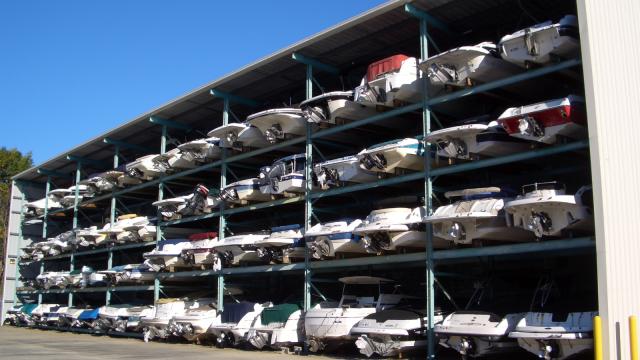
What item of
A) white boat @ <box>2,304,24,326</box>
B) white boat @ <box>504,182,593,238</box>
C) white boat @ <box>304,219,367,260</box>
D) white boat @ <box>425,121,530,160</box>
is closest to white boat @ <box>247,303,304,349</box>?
white boat @ <box>304,219,367,260</box>

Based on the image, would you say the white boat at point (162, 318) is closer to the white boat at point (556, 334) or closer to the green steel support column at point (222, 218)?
the green steel support column at point (222, 218)

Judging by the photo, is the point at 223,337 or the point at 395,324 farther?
the point at 223,337

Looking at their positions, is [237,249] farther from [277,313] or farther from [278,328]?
[278,328]

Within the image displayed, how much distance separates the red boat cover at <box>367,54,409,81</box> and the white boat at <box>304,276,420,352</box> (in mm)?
5736

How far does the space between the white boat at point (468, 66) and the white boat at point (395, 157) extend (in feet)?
5.92

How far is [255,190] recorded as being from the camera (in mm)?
22844

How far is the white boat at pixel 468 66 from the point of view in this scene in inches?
646

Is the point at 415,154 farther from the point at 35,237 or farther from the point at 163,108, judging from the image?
the point at 35,237

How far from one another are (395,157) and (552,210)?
491 cm

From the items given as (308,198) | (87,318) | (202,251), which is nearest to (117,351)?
(202,251)

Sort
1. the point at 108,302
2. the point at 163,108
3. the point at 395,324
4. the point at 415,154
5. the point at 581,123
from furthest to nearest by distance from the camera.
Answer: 1. the point at 108,302
2. the point at 163,108
3. the point at 415,154
4. the point at 395,324
5. the point at 581,123

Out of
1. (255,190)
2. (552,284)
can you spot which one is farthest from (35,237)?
(552,284)

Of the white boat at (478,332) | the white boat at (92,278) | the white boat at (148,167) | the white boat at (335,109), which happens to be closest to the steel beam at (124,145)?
the white boat at (148,167)

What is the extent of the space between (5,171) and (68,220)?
60.7 feet
